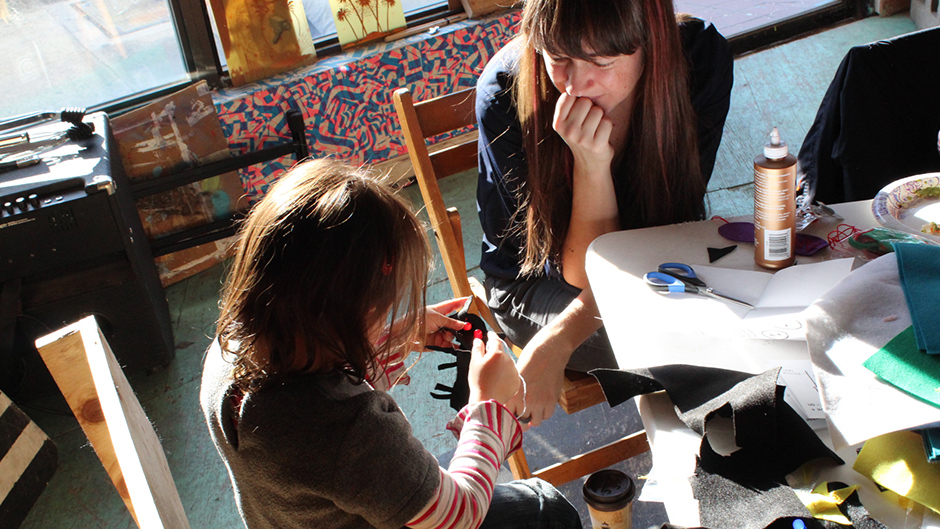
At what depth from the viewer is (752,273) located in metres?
0.97

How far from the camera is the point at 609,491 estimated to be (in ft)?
3.95

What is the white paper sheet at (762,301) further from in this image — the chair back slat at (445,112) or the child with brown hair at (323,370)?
the chair back slat at (445,112)

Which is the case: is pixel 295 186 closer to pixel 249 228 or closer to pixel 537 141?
pixel 249 228

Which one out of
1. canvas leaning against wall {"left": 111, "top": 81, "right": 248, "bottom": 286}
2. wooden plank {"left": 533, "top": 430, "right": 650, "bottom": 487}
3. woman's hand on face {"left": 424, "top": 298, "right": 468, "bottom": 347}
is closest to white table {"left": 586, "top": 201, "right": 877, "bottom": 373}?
woman's hand on face {"left": 424, "top": 298, "right": 468, "bottom": 347}

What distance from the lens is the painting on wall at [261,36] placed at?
2.71 meters

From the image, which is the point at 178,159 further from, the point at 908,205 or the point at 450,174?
the point at 908,205

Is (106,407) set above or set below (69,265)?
above

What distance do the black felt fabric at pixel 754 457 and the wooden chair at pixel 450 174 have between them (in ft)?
2.06

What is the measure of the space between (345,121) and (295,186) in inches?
85.0

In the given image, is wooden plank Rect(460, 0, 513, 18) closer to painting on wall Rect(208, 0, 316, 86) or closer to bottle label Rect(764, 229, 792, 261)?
painting on wall Rect(208, 0, 316, 86)

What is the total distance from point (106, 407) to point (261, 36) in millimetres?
2372

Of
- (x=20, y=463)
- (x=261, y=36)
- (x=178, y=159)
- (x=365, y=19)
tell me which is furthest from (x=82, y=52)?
(x=20, y=463)

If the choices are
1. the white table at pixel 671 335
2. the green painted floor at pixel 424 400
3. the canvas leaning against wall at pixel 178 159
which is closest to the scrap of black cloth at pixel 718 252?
the white table at pixel 671 335

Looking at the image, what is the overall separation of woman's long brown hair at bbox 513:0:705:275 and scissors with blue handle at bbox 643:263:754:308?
→ 0.31 m
